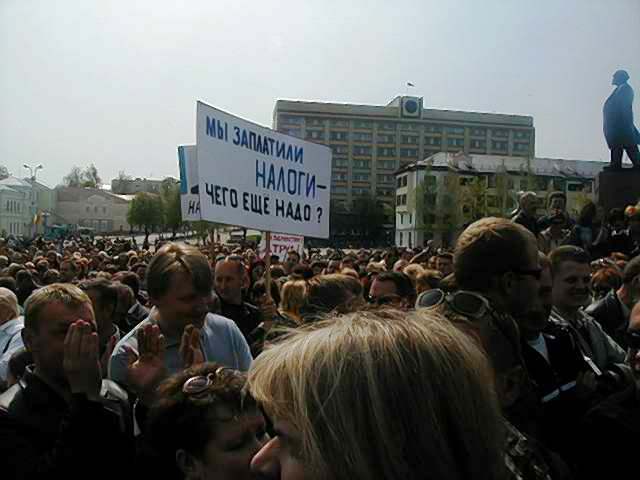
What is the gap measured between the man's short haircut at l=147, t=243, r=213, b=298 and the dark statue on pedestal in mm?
13199

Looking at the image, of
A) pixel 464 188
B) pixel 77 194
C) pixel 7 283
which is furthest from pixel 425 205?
pixel 77 194

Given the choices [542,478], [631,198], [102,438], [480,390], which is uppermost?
[631,198]

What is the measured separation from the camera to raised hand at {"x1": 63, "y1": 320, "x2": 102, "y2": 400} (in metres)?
2.35

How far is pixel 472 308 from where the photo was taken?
215 centimetres

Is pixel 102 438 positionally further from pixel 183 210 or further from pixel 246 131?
pixel 183 210

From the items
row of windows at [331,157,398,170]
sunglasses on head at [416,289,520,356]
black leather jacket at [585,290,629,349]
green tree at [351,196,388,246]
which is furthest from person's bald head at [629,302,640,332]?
row of windows at [331,157,398,170]

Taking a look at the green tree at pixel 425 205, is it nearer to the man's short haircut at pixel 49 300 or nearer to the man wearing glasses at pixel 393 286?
the man wearing glasses at pixel 393 286

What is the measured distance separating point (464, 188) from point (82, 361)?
76.9m

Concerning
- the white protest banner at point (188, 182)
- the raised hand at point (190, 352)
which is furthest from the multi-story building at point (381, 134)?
the raised hand at point (190, 352)

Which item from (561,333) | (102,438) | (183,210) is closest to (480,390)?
(102,438)

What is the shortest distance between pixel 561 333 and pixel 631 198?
40.5 feet

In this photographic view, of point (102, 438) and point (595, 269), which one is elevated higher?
point (595, 269)

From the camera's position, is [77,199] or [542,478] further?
[77,199]

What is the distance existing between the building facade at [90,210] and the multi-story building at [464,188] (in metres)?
62.5
